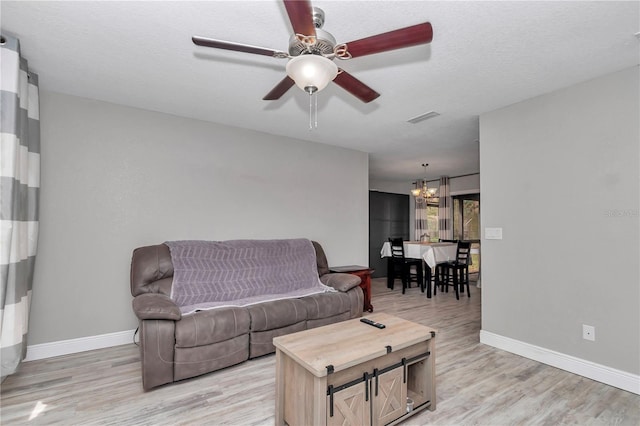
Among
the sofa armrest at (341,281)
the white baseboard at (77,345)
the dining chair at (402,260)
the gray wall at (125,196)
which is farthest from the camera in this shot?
the dining chair at (402,260)

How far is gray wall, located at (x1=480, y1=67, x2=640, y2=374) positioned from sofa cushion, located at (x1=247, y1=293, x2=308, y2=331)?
2.04 m

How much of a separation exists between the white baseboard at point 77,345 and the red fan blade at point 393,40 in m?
3.50

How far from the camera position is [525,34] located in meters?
2.01

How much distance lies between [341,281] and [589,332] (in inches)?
90.9

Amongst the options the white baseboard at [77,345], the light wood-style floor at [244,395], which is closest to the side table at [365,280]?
the light wood-style floor at [244,395]

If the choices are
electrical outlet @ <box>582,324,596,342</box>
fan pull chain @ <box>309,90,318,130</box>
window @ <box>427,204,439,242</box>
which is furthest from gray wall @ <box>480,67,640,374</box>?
window @ <box>427,204,439,242</box>

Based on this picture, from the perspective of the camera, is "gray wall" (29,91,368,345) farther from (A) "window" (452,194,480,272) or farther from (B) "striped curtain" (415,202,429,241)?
(A) "window" (452,194,480,272)

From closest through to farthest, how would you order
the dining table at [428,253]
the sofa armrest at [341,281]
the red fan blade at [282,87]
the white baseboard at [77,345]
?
the red fan blade at [282,87]
the white baseboard at [77,345]
the sofa armrest at [341,281]
the dining table at [428,253]

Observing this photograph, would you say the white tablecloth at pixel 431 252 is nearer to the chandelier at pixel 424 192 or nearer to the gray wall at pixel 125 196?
the chandelier at pixel 424 192

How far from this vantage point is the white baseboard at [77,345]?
2797 mm

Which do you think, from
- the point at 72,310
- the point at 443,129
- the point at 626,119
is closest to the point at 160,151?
the point at 72,310

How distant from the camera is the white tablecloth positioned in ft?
17.5

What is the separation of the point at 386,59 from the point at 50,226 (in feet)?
11.3

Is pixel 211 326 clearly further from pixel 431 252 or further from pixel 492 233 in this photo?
pixel 431 252
